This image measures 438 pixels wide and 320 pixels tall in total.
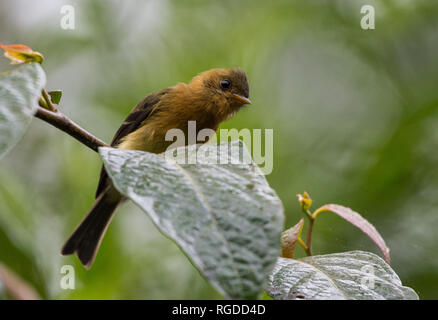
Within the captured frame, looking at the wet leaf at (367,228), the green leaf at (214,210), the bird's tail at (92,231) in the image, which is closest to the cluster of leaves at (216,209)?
the green leaf at (214,210)

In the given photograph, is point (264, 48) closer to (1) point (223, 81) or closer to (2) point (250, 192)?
(1) point (223, 81)

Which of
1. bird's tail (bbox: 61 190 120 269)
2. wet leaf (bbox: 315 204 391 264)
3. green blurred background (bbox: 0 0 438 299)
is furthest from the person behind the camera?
green blurred background (bbox: 0 0 438 299)

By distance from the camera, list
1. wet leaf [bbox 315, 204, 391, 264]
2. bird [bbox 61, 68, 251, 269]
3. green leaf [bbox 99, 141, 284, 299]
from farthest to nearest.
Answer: bird [bbox 61, 68, 251, 269]
wet leaf [bbox 315, 204, 391, 264]
green leaf [bbox 99, 141, 284, 299]

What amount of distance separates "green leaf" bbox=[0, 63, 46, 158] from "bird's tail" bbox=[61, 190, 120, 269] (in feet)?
3.34

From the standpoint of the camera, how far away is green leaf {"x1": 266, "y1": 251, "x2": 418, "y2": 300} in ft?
3.61

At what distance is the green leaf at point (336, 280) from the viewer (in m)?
1.10

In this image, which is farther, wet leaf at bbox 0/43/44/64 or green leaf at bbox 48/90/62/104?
green leaf at bbox 48/90/62/104

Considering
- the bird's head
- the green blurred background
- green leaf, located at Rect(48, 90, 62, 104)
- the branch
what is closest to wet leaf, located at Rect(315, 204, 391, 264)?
the branch

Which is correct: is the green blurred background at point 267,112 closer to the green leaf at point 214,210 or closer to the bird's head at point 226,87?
the bird's head at point 226,87

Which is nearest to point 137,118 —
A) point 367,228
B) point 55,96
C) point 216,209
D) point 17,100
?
point 55,96

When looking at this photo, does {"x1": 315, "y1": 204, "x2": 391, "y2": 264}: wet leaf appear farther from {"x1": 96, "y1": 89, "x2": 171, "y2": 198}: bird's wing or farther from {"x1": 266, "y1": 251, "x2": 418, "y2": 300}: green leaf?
{"x1": 96, "y1": 89, "x2": 171, "y2": 198}: bird's wing

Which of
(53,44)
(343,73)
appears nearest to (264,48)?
(343,73)

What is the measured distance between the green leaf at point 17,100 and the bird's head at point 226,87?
1.77 m

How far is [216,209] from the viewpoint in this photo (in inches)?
35.0
